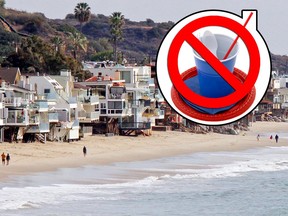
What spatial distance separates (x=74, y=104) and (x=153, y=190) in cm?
2687

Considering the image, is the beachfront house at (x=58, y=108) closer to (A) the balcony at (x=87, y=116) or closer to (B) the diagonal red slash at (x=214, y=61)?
(A) the balcony at (x=87, y=116)

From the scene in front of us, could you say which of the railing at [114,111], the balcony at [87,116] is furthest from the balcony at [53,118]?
the railing at [114,111]

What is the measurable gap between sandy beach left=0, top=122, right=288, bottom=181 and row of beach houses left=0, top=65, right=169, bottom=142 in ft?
4.68

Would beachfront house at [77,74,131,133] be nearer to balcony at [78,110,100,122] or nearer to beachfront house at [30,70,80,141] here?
balcony at [78,110,100,122]

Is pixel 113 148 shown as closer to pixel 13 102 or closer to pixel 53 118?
pixel 53 118

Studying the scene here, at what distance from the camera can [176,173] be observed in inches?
2149

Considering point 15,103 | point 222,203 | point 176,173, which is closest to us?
point 222,203

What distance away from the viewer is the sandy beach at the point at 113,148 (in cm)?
5356

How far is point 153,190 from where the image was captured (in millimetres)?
44531

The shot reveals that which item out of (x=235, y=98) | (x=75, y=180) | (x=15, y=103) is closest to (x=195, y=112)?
(x=235, y=98)

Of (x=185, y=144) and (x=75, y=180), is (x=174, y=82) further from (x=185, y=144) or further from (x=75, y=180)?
(x=185, y=144)

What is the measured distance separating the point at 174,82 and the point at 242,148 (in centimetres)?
6993

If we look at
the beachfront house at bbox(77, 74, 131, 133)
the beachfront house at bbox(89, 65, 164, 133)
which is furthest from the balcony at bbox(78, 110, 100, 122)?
the beachfront house at bbox(89, 65, 164, 133)

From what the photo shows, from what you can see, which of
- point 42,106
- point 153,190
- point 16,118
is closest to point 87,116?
point 42,106
